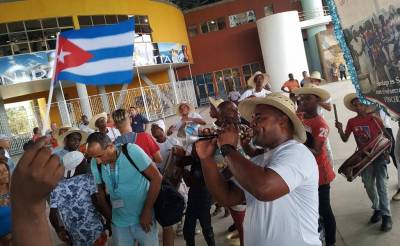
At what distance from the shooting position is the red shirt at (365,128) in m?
4.39

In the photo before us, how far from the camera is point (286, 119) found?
2.18m

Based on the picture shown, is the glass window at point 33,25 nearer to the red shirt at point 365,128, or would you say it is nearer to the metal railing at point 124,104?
the metal railing at point 124,104

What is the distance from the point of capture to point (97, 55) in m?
4.43

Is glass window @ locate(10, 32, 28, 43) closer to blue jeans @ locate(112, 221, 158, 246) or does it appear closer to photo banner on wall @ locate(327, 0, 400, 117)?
blue jeans @ locate(112, 221, 158, 246)

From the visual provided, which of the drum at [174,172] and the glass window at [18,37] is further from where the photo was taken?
the glass window at [18,37]

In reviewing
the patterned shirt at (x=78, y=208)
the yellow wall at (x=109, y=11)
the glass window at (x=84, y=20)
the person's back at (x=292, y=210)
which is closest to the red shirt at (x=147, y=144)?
the patterned shirt at (x=78, y=208)

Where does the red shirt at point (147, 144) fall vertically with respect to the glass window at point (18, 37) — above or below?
below

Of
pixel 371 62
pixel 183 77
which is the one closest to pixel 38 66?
pixel 183 77

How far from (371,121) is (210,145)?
118 inches

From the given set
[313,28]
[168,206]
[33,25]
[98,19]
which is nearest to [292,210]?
[168,206]

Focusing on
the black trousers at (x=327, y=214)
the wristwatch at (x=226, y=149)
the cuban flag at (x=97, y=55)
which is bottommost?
the black trousers at (x=327, y=214)

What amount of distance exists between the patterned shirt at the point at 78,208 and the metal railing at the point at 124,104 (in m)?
13.8

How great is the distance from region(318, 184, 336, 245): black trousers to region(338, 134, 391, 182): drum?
0.39 metres

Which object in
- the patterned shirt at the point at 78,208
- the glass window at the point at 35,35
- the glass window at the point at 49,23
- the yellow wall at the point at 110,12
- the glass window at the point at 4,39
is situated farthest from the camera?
the glass window at the point at 49,23
